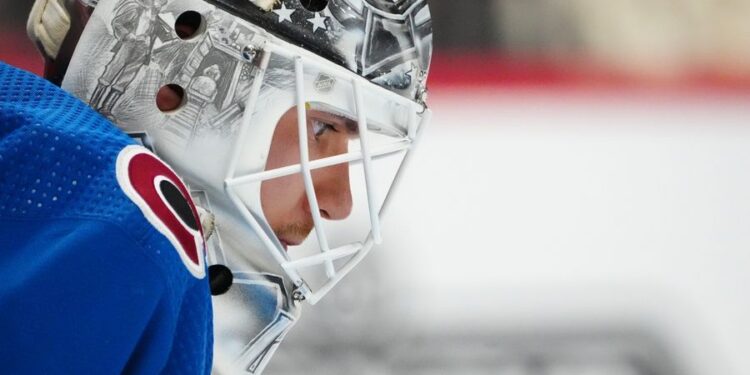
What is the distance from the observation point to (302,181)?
1.06m

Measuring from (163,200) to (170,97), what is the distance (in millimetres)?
213

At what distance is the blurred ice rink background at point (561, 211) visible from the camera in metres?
1.82

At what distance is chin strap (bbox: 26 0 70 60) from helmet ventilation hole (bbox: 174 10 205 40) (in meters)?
0.11

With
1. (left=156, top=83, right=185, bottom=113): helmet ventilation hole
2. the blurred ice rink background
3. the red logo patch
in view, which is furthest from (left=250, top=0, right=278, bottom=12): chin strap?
the blurred ice rink background

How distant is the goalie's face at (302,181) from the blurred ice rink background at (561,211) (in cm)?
69

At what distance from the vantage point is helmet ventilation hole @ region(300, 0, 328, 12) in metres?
1.01

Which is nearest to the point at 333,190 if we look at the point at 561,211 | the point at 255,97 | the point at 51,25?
the point at 255,97

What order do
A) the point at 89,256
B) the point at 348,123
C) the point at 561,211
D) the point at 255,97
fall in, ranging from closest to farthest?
the point at 89,256, the point at 255,97, the point at 348,123, the point at 561,211

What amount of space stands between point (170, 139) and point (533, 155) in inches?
43.5

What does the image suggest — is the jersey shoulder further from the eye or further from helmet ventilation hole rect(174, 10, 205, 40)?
the eye

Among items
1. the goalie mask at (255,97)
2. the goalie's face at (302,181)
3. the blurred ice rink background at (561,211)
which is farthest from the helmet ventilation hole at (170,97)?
the blurred ice rink background at (561,211)

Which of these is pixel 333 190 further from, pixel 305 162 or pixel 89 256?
pixel 89 256

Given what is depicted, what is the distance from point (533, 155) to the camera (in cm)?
194

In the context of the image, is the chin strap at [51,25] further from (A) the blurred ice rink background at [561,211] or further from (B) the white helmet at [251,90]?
(A) the blurred ice rink background at [561,211]
